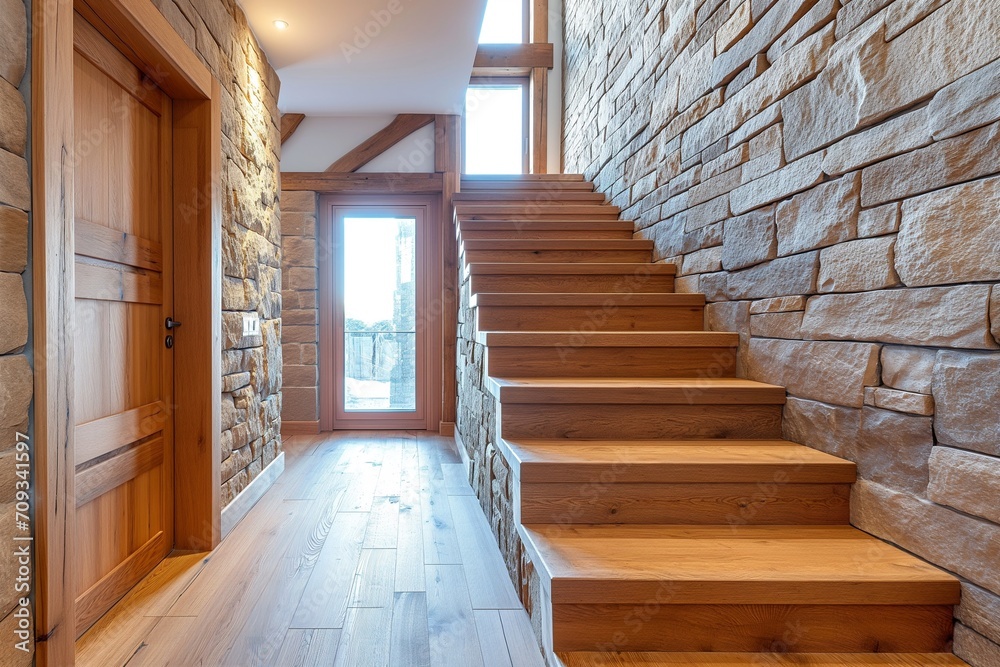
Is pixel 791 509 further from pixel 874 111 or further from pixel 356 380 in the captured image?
pixel 356 380

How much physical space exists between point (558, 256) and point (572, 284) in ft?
1.24

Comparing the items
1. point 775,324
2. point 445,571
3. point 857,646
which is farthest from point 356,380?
point 857,646

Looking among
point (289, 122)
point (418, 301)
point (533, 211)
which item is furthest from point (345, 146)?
point (533, 211)

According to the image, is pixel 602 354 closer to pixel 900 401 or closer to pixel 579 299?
pixel 579 299

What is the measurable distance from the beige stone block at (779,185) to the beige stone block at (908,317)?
37 centimetres

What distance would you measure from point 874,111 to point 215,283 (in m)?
2.28

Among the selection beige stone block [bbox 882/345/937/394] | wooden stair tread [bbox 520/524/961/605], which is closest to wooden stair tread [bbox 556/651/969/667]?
wooden stair tread [bbox 520/524/961/605]

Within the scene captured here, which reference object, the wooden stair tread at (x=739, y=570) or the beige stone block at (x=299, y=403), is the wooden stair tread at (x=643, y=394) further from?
the beige stone block at (x=299, y=403)

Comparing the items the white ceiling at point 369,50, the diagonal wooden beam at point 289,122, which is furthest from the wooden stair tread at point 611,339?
the diagonal wooden beam at point 289,122

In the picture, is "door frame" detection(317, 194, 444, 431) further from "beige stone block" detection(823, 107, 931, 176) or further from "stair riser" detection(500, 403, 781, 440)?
"beige stone block" detection(823, 107, 931, 176)

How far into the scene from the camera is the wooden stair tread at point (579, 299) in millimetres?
2324

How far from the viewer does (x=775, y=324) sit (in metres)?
1.78

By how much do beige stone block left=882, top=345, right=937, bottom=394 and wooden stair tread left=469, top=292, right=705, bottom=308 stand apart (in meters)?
1.03

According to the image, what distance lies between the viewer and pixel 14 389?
3.55 ft
